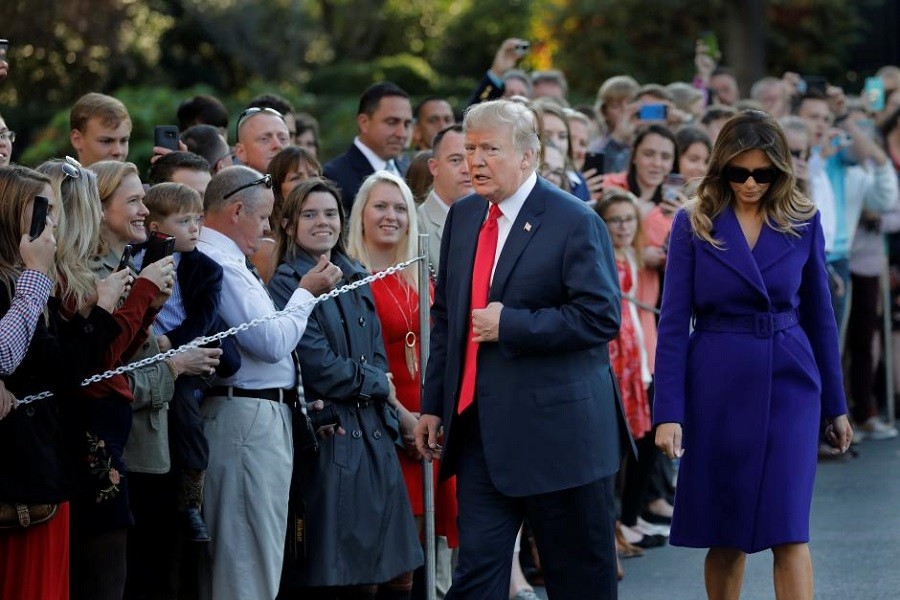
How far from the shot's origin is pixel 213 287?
21.7 ft

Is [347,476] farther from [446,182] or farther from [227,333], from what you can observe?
[446,182]

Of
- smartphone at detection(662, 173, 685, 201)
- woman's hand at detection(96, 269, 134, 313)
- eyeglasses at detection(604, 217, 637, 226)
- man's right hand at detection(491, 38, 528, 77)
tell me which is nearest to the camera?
woman's hand at detection(96, 269, 134, 313)

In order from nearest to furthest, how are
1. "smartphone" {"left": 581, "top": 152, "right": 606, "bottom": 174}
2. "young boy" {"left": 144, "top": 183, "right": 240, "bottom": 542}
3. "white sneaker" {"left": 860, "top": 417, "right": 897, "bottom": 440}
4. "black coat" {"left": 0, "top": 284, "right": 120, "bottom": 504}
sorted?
1. "black coat" {"left": 0, "top": 284, "right": 120, "bottom": 504}
2. "young boy" {"left": 144, "top": 183, "right": 240, "bottom": 542}
3. "smartphone" {"left": 581, "top": 152, "right": 606, "bottom": 174}
4. "white sneaker" {"left": 860, "top": 417, "right": 897, "bottom": 440}

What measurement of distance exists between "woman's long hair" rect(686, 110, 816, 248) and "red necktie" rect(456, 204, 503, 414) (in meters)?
→ 0.91

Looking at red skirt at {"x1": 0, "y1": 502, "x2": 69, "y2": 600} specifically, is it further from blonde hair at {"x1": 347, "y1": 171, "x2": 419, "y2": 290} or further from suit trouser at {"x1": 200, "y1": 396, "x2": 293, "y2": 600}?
blonde hair at {"x1": 347, "y1": 171, "x2": 419, "y2": 290}

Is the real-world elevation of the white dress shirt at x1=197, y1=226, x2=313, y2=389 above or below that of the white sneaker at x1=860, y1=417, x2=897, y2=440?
above

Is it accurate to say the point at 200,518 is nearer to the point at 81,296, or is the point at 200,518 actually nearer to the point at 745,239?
the point at 81,296

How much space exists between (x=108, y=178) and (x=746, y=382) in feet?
8.61

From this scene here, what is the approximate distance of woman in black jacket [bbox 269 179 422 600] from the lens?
6828 millimetres

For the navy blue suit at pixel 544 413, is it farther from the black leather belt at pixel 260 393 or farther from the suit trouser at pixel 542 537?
the black leather belt at pixel 260 393

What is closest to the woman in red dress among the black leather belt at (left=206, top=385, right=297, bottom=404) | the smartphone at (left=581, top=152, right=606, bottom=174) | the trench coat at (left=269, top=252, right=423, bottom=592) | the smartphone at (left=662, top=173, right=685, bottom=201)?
the trench coat at (left=269, top=252, right=423, bottom=592)

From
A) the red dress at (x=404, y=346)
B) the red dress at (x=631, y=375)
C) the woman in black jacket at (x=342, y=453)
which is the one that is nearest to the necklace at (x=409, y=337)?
the red dress at (x=404, y=346)

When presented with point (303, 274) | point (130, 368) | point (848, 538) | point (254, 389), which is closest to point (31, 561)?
point (130, 368)

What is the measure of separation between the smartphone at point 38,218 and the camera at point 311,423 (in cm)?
150
